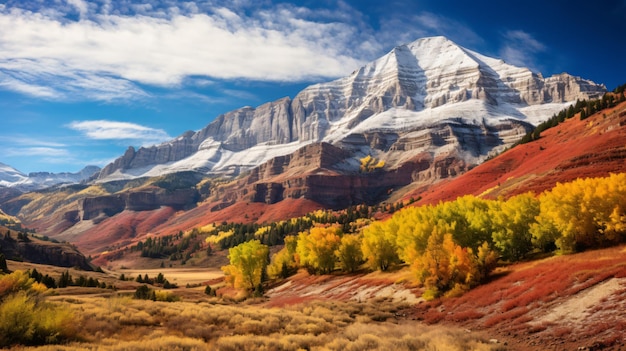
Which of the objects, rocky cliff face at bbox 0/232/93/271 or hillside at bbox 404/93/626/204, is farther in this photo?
rocky cliff face at bbox 0/232/93/271

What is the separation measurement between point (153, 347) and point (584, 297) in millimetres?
29346

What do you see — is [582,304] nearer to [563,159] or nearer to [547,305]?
[547,305]

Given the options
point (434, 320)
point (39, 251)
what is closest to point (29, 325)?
point (434, 320)

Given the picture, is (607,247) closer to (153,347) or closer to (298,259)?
(153,347)

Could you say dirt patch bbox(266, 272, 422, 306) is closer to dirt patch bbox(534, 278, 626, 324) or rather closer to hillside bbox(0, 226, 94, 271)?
dirt patch bbox(534, 278, 626, 324)

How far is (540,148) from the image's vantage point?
155 m

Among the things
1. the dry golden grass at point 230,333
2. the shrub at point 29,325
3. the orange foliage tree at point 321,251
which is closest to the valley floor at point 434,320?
the dry golden grass at point 230,333

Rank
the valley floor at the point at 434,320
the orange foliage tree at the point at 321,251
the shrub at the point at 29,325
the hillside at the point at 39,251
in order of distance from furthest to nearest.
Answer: the hillside at the point at 39,251 → the orange foliage tree at the point at 321,251 → the valley floor at the point at 434,320 → the shrub at the point at 29,325

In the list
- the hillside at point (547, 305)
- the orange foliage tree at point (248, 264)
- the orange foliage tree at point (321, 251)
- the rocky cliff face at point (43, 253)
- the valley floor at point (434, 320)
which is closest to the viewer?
the valley floor at point (434, 320)

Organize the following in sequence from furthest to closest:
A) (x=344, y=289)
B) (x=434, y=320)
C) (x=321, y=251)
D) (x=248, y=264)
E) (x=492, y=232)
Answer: (x=248, y=264) < (x=321, y=251) < (x=344, y=289) < (x=492, y=232) < (x=434, y=320)

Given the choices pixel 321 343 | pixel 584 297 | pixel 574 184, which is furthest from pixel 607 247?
pixel 321 343

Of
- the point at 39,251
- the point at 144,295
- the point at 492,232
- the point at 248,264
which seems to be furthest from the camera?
the point at 39,251

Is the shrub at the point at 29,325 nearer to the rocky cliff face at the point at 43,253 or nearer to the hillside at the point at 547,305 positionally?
the hillside at the point at 547,305

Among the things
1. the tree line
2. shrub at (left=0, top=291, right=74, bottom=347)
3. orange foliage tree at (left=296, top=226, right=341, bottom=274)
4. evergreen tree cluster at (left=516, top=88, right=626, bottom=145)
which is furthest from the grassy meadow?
evergreen tree cluster at (left=516, top=88, right=626, bottom=145)
